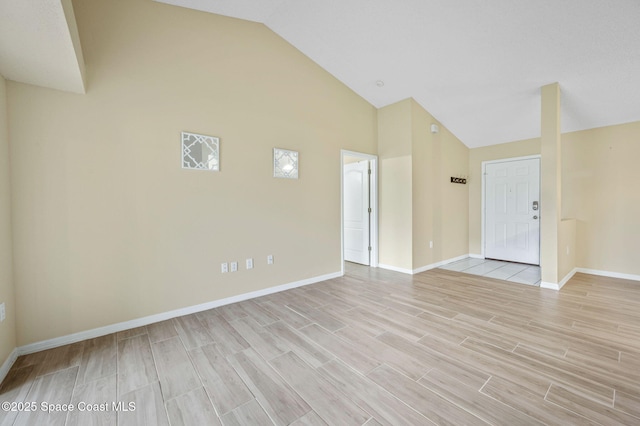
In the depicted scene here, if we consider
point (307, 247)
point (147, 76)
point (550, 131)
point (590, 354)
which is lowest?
point (590, 354)

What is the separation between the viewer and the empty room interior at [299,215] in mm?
1695

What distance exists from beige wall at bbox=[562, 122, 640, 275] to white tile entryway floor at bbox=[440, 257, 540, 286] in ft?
3.00

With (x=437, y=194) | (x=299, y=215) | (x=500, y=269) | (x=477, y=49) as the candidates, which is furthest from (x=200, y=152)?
(x=500, y=269)

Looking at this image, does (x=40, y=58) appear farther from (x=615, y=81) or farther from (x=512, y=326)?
(x=615, y=81)

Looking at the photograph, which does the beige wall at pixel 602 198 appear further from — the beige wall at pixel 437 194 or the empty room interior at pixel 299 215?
the beige wall at pixel 437 194

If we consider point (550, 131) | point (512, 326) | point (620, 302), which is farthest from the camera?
point (550, 131)

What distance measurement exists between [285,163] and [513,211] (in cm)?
462

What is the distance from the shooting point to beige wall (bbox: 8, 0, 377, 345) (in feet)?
7.27

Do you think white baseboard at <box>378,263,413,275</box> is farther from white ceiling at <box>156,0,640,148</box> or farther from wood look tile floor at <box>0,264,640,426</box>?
white ceiling at <box>156,0,640,148</box>

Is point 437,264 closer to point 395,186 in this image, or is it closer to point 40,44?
point 395,186

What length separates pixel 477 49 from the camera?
3152 millimetres

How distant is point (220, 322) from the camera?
269 centimetres

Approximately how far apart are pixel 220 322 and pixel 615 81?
5452 millimetres

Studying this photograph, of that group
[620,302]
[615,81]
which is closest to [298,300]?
[620,302]
